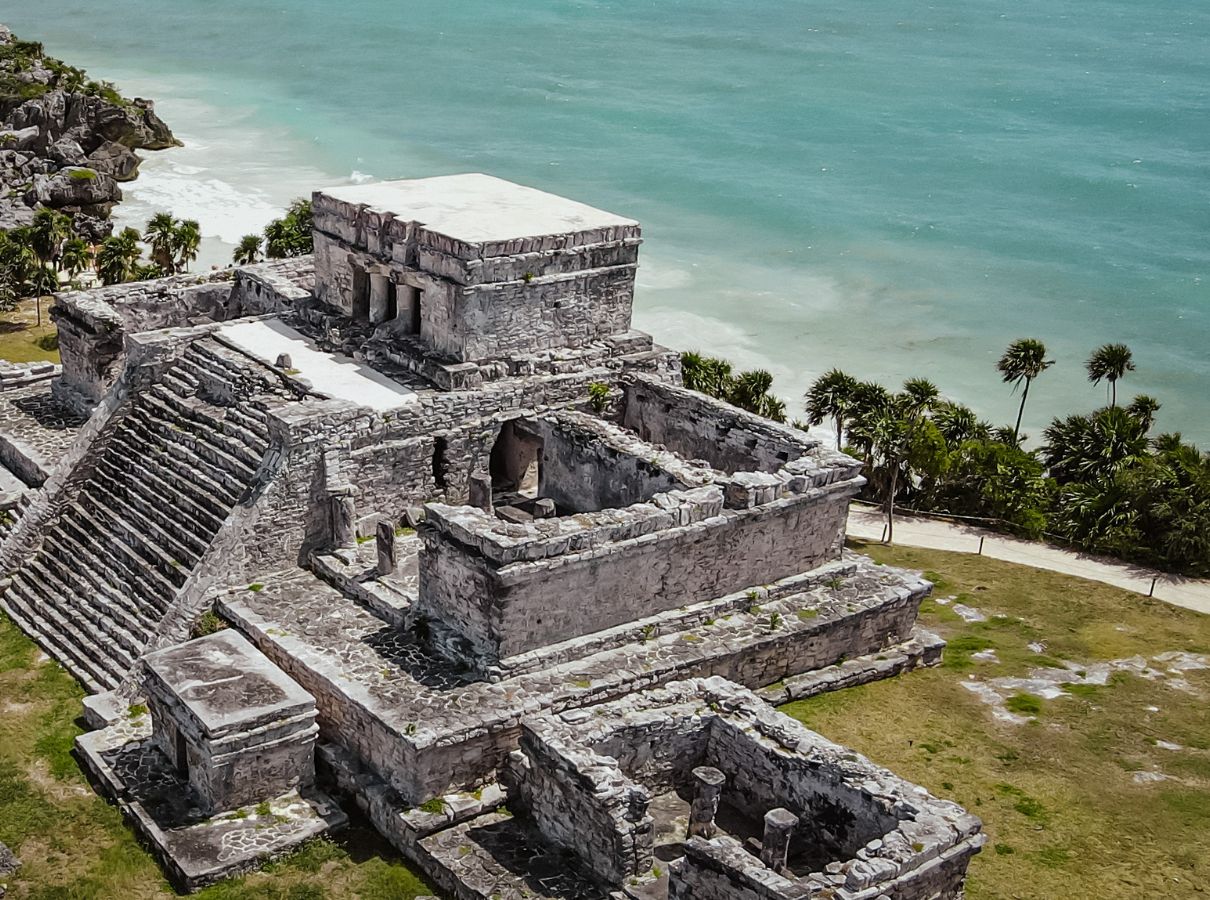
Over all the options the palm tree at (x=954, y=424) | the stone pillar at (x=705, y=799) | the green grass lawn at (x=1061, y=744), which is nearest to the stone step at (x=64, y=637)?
the stone pillar at (x=705, y=799)

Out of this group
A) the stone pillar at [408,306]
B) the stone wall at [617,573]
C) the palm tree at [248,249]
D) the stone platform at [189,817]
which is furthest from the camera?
the palm tree at [248,249]

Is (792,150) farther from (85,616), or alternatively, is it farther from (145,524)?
(85,616)

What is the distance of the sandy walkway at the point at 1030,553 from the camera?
30.0 metres

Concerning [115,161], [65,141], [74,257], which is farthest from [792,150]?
[74,257]

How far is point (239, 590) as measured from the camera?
23391 millimetres

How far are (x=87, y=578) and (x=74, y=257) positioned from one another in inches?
926

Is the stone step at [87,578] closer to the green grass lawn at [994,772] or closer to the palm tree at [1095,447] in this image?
the green grass lawn at [994,772]

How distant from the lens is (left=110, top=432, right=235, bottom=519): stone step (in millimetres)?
24594

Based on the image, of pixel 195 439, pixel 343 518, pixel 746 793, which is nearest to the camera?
pixel 746 793

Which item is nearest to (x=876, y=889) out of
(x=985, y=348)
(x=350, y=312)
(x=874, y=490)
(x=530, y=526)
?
(x=530, y=526)

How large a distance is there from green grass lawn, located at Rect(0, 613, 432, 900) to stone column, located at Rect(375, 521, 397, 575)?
5095 mm

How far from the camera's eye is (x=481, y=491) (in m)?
25.2

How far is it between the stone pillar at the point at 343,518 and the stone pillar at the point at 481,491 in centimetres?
215

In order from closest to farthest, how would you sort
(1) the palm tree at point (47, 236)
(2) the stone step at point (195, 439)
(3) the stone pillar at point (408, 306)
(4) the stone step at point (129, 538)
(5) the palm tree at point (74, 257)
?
1. (4) the stone step at point (129, 538)
2. (2) the stone step at point (195, 439)
3. (3) the stone pillar at point (408, 306)
4. (5) the palm tree at point (74, 257)
5. (1) the palm tree at point (47, 236)
